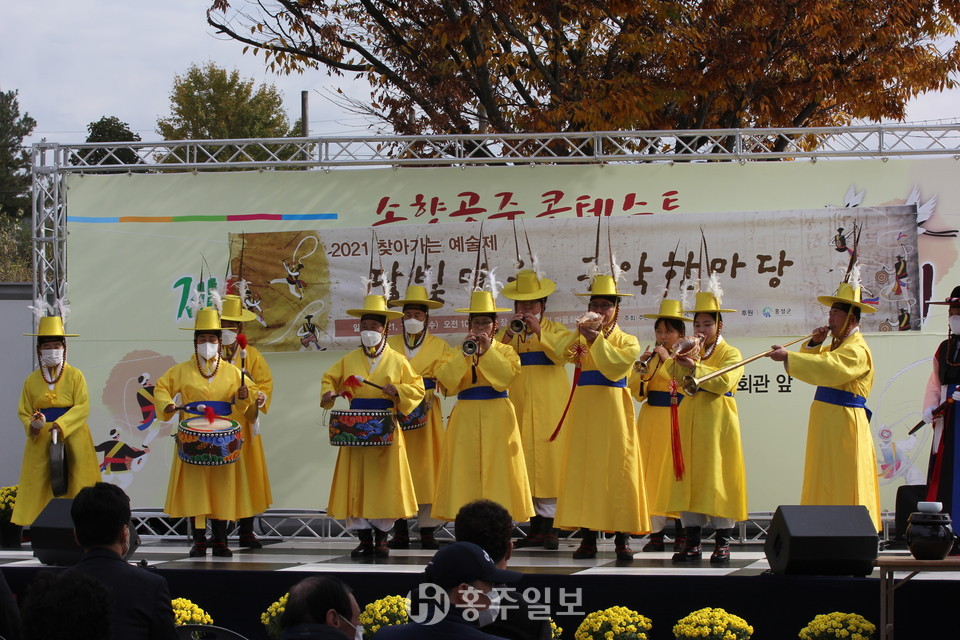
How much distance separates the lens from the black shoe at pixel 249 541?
284 inches

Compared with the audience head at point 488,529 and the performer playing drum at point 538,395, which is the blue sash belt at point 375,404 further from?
the audience head at point 488,529

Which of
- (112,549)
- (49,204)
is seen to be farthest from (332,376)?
(112,549)

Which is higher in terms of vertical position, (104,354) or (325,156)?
(325,156)

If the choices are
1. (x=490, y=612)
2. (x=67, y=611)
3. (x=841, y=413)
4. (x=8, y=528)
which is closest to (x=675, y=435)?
(x=841, y=413)

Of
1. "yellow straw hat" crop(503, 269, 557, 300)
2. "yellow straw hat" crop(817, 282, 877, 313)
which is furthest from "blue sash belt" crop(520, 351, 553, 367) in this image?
"yellow straw hat" crop(817, 282, 877, 313)

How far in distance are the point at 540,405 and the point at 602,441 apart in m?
0.78

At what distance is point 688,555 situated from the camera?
6.16 metres

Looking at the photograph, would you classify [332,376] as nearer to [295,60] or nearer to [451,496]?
[451,496]

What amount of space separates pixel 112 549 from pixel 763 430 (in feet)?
17.0

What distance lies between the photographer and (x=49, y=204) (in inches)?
323

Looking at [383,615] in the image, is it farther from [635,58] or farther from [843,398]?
[635,58]

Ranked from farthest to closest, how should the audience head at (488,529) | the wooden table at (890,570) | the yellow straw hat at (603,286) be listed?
A: the yellow straw hat at (603,286), the wooden table at (890,570), the audience head at (488,529)

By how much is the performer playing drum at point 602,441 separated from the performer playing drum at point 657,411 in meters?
0.24

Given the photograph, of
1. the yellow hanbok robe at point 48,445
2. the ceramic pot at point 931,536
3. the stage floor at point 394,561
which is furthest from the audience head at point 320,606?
the yellow hanbok robe at point 48,445
